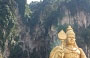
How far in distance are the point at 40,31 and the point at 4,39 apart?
583cm

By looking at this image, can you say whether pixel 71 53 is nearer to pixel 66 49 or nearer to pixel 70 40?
pixel 66 49

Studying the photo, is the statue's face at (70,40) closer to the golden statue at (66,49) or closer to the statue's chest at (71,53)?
the golden statue at (66,49)

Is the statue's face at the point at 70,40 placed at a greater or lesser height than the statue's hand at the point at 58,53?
greater

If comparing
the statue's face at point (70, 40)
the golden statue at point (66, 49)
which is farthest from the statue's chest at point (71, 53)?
the statue's face at point (70, 40)

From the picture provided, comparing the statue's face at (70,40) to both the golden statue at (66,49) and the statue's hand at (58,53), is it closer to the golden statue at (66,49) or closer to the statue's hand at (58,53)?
the golden statue at (66,49)

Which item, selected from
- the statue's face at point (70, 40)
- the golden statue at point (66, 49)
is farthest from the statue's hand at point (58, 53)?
the statue's face at point (70, 40)

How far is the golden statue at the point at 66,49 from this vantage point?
12.3 ft

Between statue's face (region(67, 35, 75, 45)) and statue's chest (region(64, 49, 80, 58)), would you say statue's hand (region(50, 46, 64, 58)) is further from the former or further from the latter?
statue's face (region(67, 35, 75, 45))

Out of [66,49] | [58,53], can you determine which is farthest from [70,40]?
[58,53]

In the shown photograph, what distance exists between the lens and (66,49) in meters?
3.80

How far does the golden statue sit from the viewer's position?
3.76 metres

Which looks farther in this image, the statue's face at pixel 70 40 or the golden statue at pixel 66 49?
the statue's face at pixel 70 40

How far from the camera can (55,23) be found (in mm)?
21781

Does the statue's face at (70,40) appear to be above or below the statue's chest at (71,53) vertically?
above
